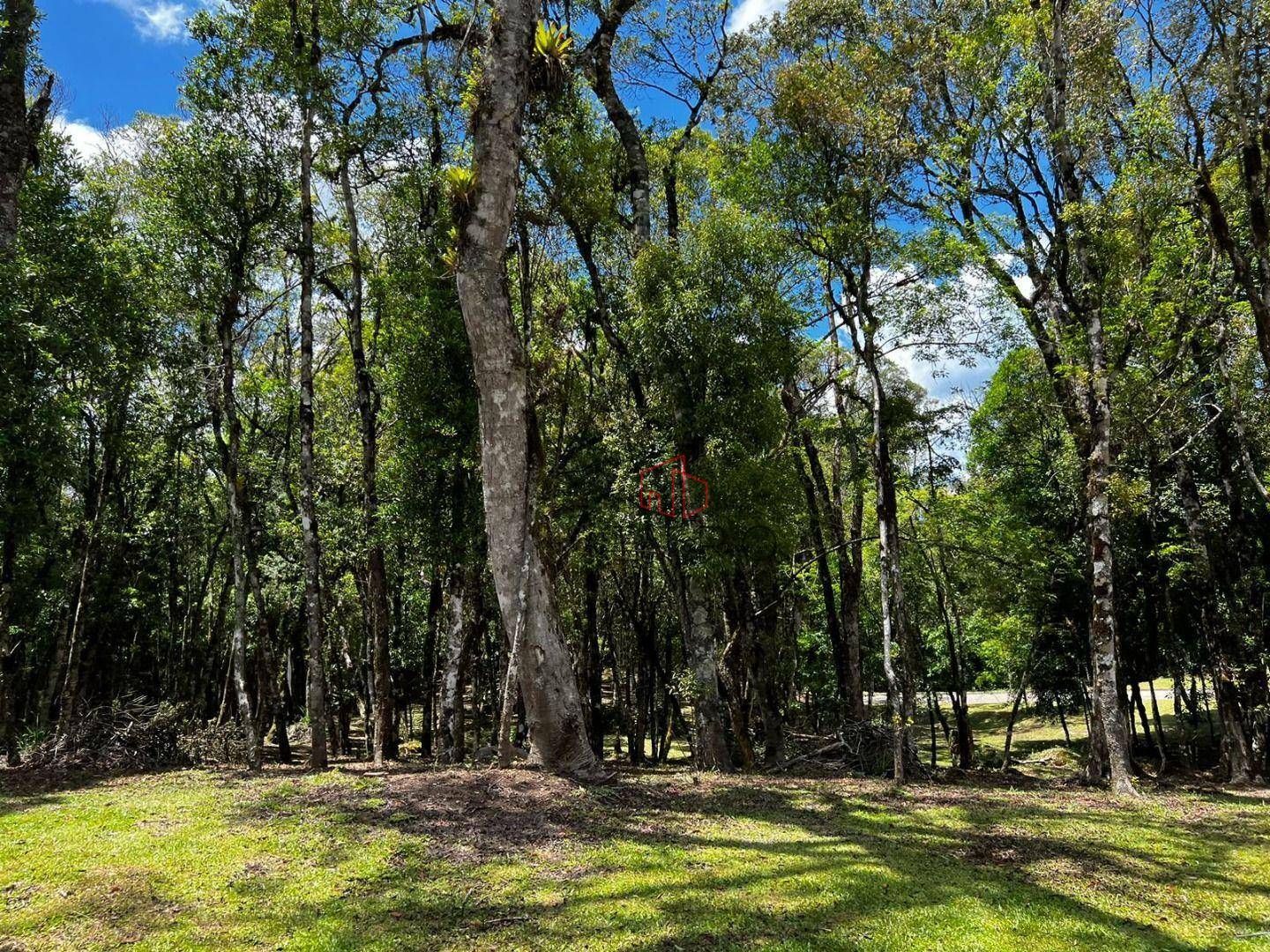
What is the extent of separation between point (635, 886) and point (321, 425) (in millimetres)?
17090

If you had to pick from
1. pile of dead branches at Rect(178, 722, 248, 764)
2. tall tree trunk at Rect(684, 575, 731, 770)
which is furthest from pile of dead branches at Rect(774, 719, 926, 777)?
pile of dead branches at Rect(178, 722, 248, 764)

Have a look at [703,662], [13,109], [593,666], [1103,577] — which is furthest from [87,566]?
[1103,577]

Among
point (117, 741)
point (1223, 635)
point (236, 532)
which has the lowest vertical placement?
point (117, 741)

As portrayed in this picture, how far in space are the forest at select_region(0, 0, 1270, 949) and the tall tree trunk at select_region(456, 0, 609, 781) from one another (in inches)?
2.5

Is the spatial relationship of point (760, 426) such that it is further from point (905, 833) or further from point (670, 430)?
point (905, 833)

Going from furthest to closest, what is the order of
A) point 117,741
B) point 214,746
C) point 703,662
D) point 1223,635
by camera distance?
point 1223,635, point 214,746, point 703,662, point 117,741

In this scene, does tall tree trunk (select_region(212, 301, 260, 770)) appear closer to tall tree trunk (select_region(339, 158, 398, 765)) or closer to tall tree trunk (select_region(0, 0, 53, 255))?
tall tree trunk (select_region(339, 158, 398, 765))

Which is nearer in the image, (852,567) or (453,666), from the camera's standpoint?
(453,666)

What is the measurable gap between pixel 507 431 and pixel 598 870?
18.2 ft

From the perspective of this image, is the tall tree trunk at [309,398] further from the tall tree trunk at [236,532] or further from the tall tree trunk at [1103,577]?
the tall tree trunk at [1103,577]

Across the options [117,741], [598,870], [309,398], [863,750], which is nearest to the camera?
[598,870]

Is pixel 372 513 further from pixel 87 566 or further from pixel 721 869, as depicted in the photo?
pixel 721 869

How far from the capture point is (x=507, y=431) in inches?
374

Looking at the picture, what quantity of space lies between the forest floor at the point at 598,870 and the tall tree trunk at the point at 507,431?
2.87 ft
